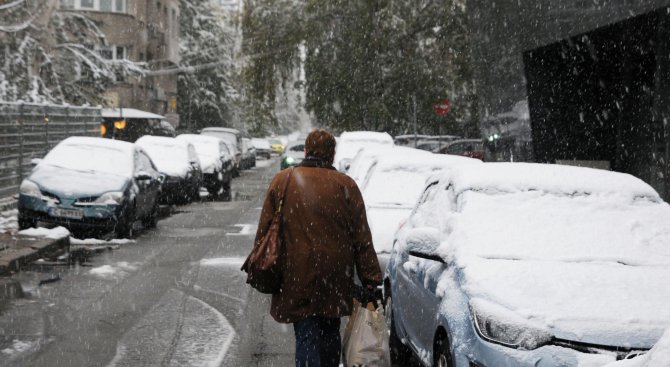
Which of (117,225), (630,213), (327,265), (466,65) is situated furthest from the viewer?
(466,65)

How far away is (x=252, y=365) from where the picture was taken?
6.94 m

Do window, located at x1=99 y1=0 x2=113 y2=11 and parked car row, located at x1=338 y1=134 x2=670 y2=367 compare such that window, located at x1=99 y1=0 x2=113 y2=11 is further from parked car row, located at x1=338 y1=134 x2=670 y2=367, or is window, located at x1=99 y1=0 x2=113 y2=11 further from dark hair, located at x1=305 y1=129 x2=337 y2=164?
dark hair, located at x1=305 y1=129 x2=337 y2=164

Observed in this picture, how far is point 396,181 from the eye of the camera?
1147 cm

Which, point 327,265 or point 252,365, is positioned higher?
point 327,265

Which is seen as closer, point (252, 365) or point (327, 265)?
point (327, 265)

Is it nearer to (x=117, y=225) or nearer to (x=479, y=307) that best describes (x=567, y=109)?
(x=117, y=225)

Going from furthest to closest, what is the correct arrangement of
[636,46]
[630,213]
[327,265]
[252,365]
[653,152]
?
[636,46] → [653,152] → [252,365] → [630,213] → [327,265]

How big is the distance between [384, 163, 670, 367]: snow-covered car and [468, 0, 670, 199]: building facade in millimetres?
13620

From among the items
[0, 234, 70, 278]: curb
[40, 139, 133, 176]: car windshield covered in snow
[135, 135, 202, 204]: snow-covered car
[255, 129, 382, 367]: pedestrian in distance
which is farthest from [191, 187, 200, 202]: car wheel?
[255, 129, 382, 367]: pedestrian in distance

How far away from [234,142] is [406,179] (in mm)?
33532

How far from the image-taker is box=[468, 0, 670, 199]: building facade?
68.3 feet

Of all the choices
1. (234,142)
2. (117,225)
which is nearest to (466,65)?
(234,142)

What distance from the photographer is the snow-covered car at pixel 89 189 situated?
14828 mm

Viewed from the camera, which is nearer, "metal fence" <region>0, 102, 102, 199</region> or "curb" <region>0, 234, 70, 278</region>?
"curb" <region>0, 234, 70, 278</region>
